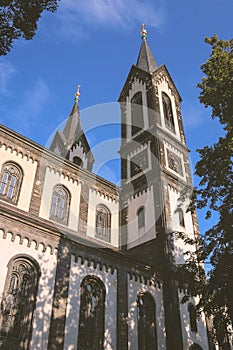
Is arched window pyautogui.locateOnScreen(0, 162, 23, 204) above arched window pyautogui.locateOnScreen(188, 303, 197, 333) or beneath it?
above

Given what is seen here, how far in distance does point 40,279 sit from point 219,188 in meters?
7.78

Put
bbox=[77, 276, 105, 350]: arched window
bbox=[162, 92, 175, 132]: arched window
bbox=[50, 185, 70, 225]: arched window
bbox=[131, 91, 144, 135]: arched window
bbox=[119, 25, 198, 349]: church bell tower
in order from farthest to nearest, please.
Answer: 1. bbox=[131, 91, 144, 135]: arched window
2. bbox=[162, 92, 175, 132]: arched window
3. bbox=[119, 25, 198, 349]: church bell tower
4. bbox=[50, 185, 70, 225]: arched window
5. bbox=[77, 276, 105, 350]: arched window

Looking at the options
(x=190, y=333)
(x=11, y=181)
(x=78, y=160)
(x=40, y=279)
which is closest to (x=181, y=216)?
(x=190, y=333)

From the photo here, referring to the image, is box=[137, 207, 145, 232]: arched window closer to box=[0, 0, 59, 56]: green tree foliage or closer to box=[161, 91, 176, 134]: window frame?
box=[161, 91, 176, 134]: window frame

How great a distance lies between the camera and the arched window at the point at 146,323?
14789 mm

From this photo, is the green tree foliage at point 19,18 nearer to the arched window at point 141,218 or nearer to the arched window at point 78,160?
the arched window at point 141,218

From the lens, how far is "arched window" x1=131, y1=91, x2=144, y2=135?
26.2 metres

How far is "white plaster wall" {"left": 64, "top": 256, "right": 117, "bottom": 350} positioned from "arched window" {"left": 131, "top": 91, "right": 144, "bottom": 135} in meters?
13.7

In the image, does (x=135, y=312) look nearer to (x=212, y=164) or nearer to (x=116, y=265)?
(x=116, y=265)

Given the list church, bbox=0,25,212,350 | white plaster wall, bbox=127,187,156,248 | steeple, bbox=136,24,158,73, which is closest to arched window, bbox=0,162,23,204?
church, bbox=0,25,212,350

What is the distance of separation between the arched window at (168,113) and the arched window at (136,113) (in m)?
1.92

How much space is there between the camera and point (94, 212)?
63.9ft

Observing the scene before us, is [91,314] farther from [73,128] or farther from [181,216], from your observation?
[73,128]

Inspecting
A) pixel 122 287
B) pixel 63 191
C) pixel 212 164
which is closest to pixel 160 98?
pixel 63 191
